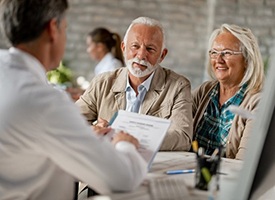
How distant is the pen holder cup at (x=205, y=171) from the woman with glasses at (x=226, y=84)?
91 cm

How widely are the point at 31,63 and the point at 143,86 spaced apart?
973 millimetres

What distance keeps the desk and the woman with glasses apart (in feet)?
1.28

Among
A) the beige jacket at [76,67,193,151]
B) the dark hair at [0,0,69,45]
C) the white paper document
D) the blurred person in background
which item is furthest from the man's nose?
the blurred person in background

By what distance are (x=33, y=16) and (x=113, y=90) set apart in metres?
1.01

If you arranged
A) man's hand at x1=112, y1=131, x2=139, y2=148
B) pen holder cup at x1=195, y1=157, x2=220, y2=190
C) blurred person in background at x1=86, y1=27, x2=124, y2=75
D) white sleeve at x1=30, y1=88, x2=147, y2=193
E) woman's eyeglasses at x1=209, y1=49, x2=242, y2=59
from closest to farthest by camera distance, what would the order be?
white sleeve at x1=30, y1=88, x2=147, y2=193
pen holder cup at x1=195, y1=157, x2=220, y2=190
man's hand at x1=112, y1=131, x2=139, y2=148
woman's eyeglasses at x1=209, y1=49, x2=242, y2=59
blurred person in background at x1=86, y1=27, x2=124, y2=75

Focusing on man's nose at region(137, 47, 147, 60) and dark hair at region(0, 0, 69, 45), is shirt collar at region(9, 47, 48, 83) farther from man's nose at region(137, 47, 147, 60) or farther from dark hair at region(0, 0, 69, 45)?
man's nose at region(137, 47, 147, 60)

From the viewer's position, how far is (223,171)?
172cm

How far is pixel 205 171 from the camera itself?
141 cm

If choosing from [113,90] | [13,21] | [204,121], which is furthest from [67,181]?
[204,121]

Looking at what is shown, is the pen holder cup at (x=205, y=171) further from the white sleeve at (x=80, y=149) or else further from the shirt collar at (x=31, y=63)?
the shirt collar at (x=31, y=63)

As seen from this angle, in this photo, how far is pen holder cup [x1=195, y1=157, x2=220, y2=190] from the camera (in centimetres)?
140

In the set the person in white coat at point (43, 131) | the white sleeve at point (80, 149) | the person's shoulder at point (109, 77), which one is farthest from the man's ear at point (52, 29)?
the person's shoulder at point (109, 77)

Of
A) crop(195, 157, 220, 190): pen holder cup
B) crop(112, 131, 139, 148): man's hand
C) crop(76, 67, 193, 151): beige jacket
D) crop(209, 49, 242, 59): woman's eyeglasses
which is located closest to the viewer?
crop(195, 157, 220, 190): pen holder cup

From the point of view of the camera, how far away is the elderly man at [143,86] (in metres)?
2.29
